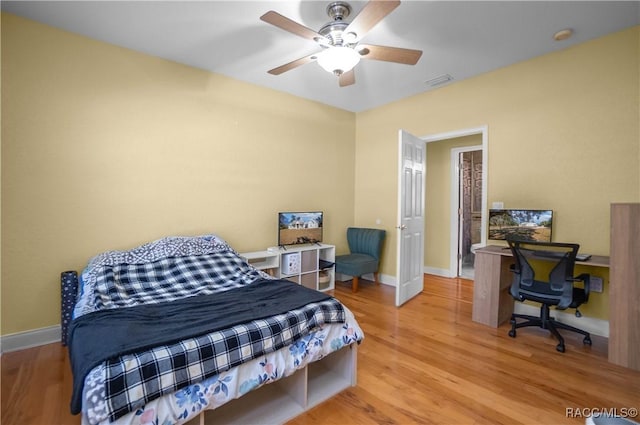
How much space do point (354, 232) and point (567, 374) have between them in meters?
3.02

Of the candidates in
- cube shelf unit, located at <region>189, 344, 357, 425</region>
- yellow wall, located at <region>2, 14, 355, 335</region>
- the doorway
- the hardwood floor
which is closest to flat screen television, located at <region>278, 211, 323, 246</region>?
yellow wall, located at <region>2, 14, 355, 335</region>

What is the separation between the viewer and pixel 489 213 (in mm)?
3523

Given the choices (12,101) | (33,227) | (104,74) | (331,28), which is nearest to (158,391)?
(33,227)

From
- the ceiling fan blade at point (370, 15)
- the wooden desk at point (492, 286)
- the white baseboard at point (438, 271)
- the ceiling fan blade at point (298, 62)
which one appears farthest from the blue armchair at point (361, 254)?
the ceiling fan blade at point (370, 15)

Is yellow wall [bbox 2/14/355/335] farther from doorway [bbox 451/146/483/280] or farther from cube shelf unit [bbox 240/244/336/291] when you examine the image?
doorway [bbox 451/146/483/280]

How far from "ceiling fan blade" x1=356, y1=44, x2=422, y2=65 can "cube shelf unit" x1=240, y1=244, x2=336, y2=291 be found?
2.42 metres

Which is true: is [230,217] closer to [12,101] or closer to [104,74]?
[104,74]

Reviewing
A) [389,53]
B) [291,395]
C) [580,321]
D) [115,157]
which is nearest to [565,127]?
[580,321]

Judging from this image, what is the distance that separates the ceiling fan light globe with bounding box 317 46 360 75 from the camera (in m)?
2.10

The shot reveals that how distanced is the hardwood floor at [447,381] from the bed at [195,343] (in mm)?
289

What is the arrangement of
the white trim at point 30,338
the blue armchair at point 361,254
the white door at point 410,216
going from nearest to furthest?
the white trim at point 30,338 → the white door at point 410,216 → the blue armchair at point 361,254

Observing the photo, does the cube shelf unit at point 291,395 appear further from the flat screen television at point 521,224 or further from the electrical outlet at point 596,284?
the electrical outlet at point 596,284

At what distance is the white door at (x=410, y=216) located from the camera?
3.61 m

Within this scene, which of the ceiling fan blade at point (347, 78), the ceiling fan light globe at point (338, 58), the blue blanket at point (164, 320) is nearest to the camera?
the blue blanket at point (164, 320)
